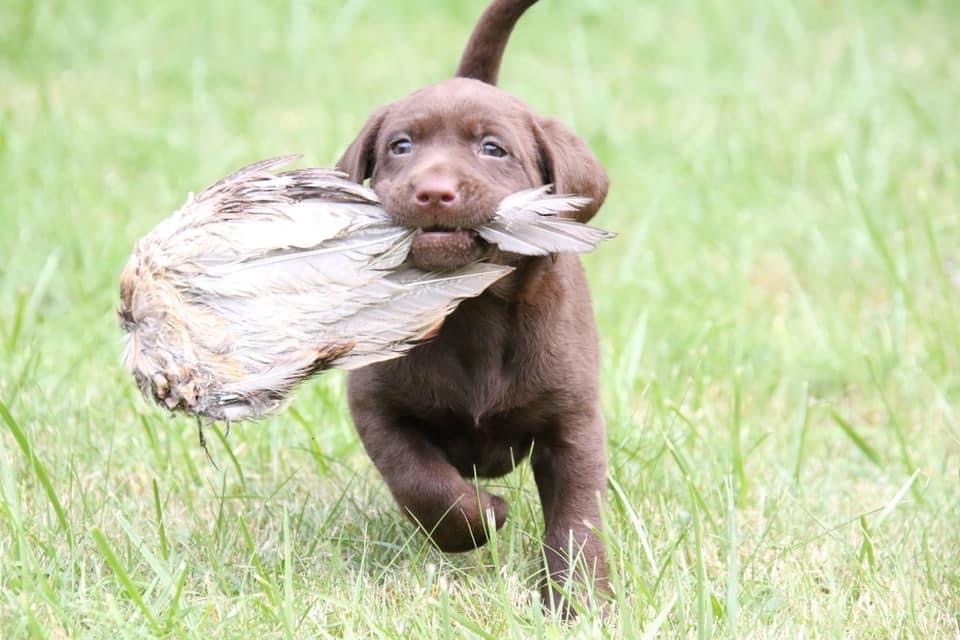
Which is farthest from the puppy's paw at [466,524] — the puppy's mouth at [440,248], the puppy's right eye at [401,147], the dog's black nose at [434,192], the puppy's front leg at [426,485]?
the puppy's right eye at [401,147]

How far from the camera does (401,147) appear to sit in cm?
344

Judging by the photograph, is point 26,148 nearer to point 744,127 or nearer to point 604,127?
point 604,127

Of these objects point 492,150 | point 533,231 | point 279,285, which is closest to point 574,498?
point 533,231

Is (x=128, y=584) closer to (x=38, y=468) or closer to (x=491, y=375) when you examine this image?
(x=38, y=468)

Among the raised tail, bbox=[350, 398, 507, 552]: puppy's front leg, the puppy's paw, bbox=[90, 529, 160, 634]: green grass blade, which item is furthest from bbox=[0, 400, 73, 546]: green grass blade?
the raised tail

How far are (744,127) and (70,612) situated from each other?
5.04 meters

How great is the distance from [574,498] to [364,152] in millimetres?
957

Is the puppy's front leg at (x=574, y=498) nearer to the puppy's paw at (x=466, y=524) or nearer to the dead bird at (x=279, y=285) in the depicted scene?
the puppy's paw at (x=466, y=524)

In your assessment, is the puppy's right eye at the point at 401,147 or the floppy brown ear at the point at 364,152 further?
the floppy brown ear at the point at 364,152

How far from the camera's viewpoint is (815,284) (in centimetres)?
611

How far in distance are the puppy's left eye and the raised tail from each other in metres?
0.67

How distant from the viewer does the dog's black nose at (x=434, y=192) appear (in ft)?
10.1

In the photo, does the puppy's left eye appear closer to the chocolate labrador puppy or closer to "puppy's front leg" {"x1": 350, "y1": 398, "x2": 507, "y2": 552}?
the chocolate labrador puppy

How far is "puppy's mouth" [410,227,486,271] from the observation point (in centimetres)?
315
